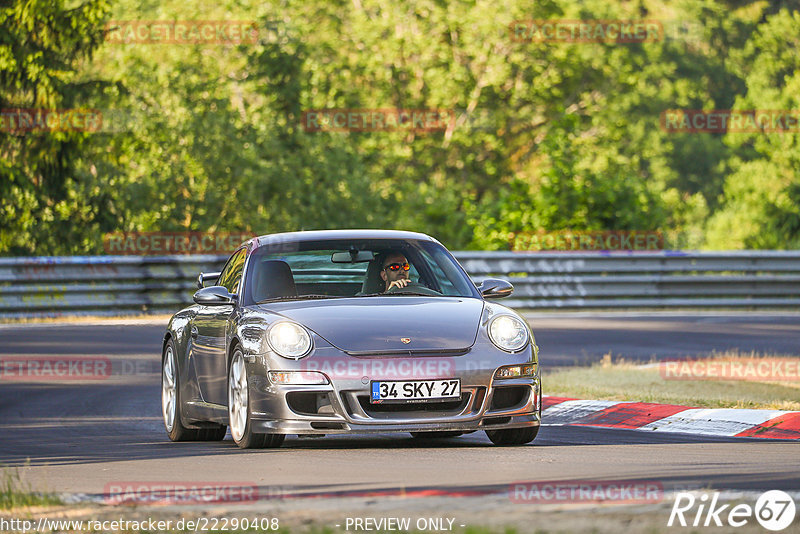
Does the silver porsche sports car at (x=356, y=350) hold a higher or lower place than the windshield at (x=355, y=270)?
lower

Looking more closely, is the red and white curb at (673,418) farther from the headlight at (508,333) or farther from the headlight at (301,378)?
the headlight at (301,378)

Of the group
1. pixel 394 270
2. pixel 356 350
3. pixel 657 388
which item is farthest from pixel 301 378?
pixel 657 388

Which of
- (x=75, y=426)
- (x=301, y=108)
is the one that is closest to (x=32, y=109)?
(x=301, y=108)

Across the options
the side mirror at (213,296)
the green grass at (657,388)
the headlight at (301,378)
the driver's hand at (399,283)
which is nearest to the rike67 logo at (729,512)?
the headlight at (301,378)

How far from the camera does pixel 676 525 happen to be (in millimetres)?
6109

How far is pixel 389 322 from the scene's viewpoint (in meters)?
9.62

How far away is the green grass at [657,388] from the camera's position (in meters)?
12.6

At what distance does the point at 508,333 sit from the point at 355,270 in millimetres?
1511

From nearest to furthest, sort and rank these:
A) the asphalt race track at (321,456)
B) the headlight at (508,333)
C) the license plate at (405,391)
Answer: the asphalt race track at (321,456), the license plate at (405,391), the headlight at (508,333)

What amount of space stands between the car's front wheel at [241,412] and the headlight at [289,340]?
32cm


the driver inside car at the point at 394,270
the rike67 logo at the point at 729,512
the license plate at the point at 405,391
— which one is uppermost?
the driver inside car at the point at 394,270

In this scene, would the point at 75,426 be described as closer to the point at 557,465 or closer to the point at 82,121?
the point at 557,465

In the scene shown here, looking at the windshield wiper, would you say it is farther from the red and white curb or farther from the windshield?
the red and white curb

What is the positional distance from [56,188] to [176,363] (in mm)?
19262
